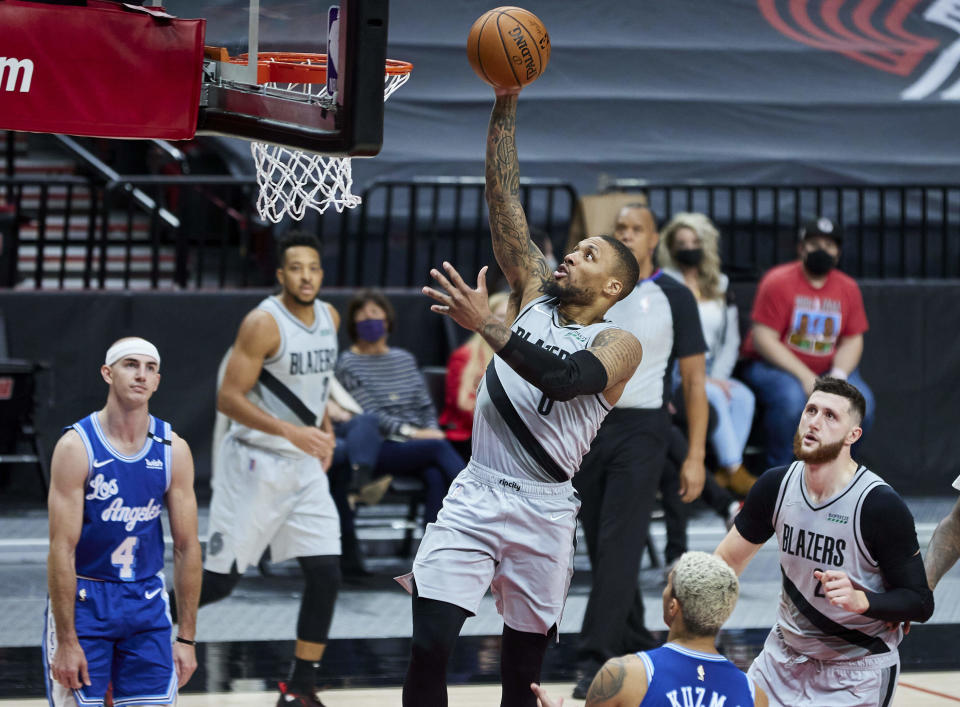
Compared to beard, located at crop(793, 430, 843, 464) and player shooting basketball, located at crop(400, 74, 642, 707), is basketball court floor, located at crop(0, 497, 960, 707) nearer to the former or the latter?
player shooting basketball, located at crop(400, 74, 642, 707)

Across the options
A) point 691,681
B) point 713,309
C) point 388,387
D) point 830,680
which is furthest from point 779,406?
point 691,681

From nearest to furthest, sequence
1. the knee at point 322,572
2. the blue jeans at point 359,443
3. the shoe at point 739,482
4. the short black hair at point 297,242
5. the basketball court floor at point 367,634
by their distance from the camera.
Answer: the basketball court floor at point 367,634, the knee at point 322,572, the short black hair at point 297,242, the blue jeans at point 359,443, the shoe at point 739,482

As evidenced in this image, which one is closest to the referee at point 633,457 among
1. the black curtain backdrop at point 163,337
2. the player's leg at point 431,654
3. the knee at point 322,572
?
the knee at point 322,572

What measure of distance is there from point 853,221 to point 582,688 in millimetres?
6532

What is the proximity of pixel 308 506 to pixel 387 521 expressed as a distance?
2998mm

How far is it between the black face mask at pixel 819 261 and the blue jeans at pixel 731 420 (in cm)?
85

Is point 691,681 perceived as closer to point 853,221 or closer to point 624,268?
point 624,268

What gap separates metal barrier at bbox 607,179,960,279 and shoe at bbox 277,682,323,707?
5733 millimetres

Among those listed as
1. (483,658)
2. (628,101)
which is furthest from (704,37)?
(483,658)

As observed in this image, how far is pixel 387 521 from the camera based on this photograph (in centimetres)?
880

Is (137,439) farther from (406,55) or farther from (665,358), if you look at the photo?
(406,55)

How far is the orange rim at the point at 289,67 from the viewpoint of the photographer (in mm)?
4273

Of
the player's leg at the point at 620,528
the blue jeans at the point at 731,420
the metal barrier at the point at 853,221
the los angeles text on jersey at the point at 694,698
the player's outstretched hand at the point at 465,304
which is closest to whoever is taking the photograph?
the los angeles text on jersey at the point at 694,698

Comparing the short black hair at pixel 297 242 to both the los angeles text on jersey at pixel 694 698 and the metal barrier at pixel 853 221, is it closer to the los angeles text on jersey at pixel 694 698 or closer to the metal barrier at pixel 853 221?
the los angeles text on jersey at pixel 694 698
